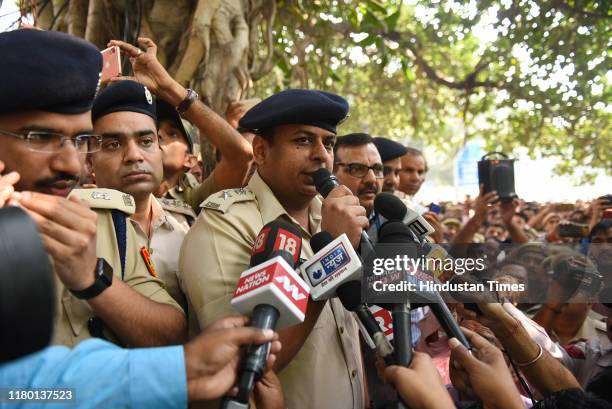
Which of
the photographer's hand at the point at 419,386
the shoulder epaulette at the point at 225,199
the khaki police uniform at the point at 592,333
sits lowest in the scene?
the khaki police uniform at the point at 592,333

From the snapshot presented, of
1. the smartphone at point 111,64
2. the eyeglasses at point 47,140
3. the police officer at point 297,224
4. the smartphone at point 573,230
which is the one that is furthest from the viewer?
the smartphone at point 573,230

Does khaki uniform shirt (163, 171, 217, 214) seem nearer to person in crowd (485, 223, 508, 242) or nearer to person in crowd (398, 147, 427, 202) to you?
person in crowd (398, 147, 427, 202)

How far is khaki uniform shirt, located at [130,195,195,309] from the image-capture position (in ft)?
7.54

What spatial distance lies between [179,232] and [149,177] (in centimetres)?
30

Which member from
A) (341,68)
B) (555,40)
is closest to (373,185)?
(555,40)

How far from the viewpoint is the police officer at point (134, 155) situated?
2447mm

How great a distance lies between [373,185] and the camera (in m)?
3.59

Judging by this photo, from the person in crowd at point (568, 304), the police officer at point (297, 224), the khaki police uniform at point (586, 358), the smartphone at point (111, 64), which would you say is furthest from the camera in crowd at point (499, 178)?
the smartphone at point (111, 64)

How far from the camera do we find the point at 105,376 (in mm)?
1159

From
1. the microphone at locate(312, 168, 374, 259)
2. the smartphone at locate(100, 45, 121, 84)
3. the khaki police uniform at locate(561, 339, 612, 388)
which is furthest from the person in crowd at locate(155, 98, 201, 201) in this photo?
the khaki police uniform at locate(561, 339, 612, 388)

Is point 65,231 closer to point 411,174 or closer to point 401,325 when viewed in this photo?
point 401,325

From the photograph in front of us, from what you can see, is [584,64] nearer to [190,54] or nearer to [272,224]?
[190,54]

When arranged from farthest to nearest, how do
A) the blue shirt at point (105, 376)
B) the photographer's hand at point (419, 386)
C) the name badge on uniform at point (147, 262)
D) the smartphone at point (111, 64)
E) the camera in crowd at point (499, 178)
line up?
the camera in crowd at point (499, 178) < the smartphone at point (111, 64) < the name badge on uniform at point (147, 262) < the photographer's hand at point (419, 386) < the blue shirt at point (105, 376)

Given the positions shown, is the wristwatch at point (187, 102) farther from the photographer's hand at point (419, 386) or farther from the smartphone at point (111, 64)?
the photographer's hand at point (419, 386)
